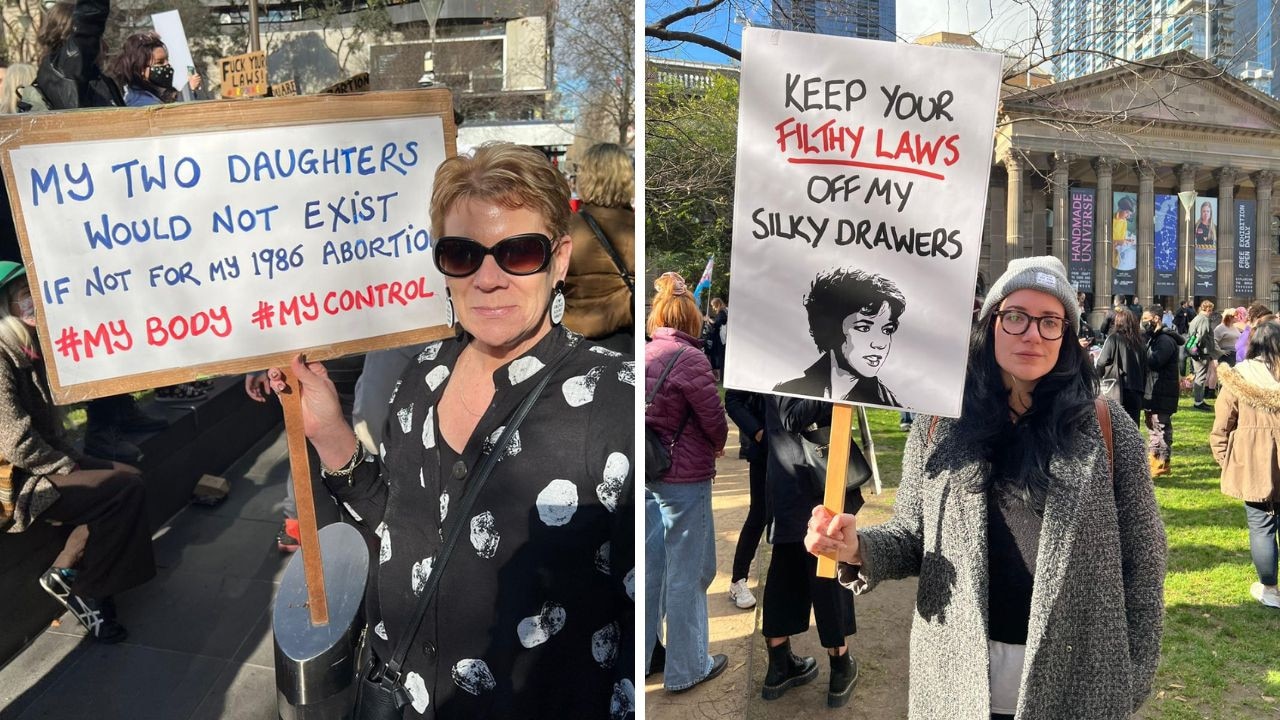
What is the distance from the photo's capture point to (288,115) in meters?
1.64

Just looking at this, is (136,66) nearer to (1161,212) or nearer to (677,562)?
(677,562)

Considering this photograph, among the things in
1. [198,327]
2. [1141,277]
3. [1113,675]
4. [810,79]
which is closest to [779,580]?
[1113,675]

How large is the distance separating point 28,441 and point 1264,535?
518 cm

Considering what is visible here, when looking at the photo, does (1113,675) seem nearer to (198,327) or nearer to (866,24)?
(198,327)

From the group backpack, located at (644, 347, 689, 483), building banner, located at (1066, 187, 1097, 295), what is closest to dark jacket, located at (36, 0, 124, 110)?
backpack, located at (644, 347, 689, 483)

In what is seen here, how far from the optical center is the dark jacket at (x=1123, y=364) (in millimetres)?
6504

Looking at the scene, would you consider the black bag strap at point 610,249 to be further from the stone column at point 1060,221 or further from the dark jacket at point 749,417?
the stone column at point 1060,221

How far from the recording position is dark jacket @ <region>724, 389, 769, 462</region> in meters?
3.73

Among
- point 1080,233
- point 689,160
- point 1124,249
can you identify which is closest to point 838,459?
point 689,160

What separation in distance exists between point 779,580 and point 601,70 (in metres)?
2.17

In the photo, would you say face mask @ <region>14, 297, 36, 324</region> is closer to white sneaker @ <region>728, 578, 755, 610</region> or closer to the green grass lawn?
white sneaker @ <region>728, 578, 755, 610</region>

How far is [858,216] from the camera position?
1.76 meters

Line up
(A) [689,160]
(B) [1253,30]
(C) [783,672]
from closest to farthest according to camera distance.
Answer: (C) [783,672]
(B) [1253,30]
(A) [689,160]

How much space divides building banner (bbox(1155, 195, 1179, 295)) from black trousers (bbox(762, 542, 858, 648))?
39.7 metres
